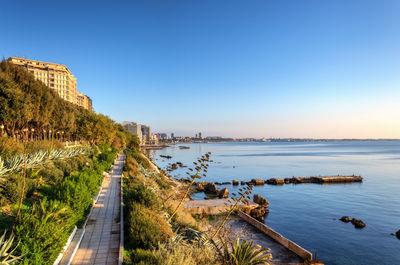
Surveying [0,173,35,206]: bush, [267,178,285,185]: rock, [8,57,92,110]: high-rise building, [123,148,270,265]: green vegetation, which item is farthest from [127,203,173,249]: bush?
[8,57,92,110]: high-rise building

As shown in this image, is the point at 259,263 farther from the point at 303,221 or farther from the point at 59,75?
the point at 59,75

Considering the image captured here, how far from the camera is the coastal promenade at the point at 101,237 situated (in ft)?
22.9

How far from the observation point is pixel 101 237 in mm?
8586

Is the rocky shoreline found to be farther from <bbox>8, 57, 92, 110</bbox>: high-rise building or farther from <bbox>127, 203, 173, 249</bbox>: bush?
<bbox>8, 57, 92, 110</bbox>: high-rise building

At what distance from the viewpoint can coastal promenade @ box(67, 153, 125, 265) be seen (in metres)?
6.98

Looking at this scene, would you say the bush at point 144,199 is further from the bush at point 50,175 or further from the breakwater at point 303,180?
the breakwater at point 303,180

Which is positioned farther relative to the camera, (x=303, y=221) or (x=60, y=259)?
(x=303, y=221)

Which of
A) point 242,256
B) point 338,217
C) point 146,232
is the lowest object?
point 338,217

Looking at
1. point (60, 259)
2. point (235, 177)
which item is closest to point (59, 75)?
point (235, 177)

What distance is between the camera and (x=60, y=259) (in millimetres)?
6438

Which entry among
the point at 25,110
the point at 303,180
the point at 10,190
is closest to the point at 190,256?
the point at 10,190

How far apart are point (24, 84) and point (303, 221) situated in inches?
1358

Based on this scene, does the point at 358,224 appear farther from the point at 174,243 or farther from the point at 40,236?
the point at 40,236

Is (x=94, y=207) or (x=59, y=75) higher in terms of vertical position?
(x=59, y=75)
